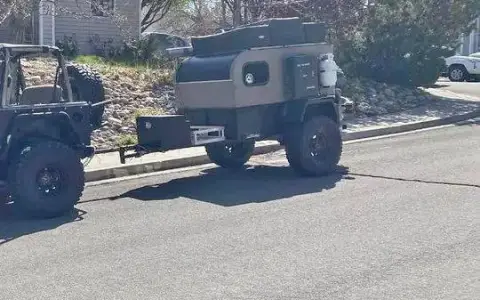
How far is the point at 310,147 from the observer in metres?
12.2

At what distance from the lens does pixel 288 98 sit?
479 inches

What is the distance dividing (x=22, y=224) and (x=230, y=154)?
4.49 m

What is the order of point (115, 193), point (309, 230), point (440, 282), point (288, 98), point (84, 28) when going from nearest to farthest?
point (440, 282) → point (309, 230) → point (115, 193) → point (288, 98) → point (84, 28)

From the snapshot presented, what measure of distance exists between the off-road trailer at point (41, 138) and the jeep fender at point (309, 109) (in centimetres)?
315

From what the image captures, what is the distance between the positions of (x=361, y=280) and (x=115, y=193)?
5321mm

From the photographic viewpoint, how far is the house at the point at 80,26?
23.6 m

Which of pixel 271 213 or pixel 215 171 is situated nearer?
pixel 271 213

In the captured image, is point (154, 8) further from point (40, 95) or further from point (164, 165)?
point (40, 95)

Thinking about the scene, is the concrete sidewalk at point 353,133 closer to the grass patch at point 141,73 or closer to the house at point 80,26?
the grass patch at point 141,73

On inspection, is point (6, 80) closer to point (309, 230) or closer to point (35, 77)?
point (309, 230)

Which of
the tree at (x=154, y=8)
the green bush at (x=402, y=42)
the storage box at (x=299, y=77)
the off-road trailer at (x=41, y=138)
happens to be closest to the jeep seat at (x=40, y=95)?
the off-road trailer at (x=41, y=138)

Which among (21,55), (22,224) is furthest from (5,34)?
(22,224)

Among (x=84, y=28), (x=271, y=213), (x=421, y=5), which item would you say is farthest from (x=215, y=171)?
(x=84, y=28)

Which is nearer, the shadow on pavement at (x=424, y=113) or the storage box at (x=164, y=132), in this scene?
the storage box at (x=164, y=132)
